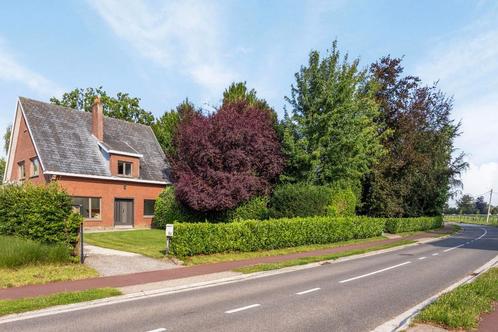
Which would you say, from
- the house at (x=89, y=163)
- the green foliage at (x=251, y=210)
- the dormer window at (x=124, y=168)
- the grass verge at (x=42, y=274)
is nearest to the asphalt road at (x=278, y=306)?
the grass verge at (x=42, y=274)

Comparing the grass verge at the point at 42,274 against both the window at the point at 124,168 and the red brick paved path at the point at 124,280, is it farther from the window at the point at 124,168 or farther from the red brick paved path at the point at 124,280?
the window at the point at 124,168

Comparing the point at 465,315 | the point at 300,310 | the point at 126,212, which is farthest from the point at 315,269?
the point at 126,212

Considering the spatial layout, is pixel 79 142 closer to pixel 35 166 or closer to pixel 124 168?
pixel 35 166

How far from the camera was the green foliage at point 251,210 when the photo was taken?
26.9 metres

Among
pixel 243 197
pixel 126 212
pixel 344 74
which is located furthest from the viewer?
pixel 126 212

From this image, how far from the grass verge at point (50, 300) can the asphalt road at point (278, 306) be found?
2.42 ft

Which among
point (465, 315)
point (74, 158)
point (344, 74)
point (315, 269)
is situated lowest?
point (315, 269)

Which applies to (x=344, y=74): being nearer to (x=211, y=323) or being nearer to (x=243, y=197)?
(x=243, y=197)

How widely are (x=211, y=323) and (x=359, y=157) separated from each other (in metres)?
23.5

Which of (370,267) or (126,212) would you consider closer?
(370,267)

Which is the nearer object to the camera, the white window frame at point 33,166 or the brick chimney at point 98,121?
the white window frame at point 33,166

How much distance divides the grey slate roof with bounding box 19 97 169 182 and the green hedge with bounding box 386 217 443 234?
19.5 metres

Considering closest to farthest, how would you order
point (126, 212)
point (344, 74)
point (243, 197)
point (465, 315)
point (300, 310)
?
1. point (465, 315)
2. point (300, 310)
3. point (243, 197)
4. point (344, 74)
5. point (126, 212)

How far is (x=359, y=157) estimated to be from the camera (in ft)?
95.7
